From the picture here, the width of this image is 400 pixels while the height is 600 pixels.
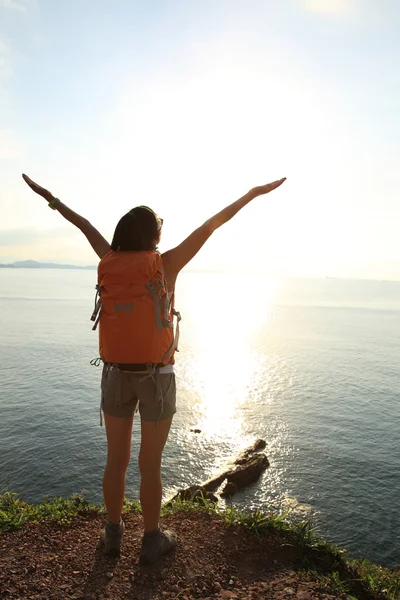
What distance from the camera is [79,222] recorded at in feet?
16.8

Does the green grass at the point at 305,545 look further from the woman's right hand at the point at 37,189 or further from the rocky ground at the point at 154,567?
the woman's right hand at the point at 37,189

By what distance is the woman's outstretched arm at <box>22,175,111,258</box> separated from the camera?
5086mm

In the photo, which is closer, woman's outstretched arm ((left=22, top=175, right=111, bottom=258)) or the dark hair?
the dark hair

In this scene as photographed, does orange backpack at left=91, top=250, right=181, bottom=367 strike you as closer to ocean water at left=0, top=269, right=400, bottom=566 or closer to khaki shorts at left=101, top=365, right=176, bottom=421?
khaki shorts at left=101, top=365, right=176, bottom=421

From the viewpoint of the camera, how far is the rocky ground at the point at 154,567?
4.56 m

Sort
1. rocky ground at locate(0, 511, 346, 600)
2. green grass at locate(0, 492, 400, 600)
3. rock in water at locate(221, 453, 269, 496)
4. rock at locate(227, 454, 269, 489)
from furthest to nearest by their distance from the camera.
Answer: rock at locate(227, 454, 269, 489) < rock in water at locate(221, 453, 269, 496) < green grass at locate(0, 492, 400, 600) < rocky ground at locate(0, 511, 346, 600)

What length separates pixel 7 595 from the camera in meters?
4.42

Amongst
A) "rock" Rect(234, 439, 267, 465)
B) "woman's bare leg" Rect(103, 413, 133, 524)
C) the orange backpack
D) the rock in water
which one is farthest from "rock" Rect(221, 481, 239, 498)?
the orange backpack

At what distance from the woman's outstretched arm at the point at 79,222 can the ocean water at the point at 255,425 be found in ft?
61.7

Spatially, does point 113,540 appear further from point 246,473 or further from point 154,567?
point 246,473

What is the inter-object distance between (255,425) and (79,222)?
34.4m

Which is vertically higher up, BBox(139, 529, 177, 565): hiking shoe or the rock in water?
BBox(139, 529, 177, 565): hiking shoe

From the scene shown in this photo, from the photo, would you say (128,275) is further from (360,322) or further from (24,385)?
(360,322)

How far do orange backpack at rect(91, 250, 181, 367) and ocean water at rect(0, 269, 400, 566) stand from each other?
18.3 m
